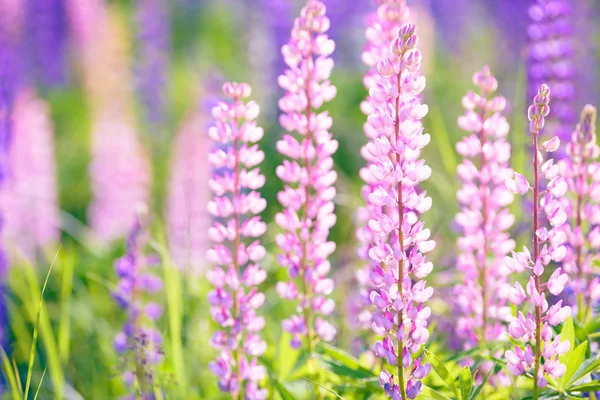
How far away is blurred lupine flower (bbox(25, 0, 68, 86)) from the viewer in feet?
43.8

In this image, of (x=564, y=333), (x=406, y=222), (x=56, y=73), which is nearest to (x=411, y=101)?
(x=406, y=222)

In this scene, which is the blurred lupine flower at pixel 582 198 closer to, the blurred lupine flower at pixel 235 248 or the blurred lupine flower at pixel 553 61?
the blurred lupine flower at pixel 235 248

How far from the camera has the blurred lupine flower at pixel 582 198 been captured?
1.96 metres

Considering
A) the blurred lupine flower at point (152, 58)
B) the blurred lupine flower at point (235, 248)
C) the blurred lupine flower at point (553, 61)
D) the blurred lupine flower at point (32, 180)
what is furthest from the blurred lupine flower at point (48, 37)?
the blurred lupine flower at point (235, 248)

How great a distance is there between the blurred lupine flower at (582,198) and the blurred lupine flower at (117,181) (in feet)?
13.5

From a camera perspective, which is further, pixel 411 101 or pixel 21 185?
pixel 21 185

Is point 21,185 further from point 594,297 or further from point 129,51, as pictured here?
point 129,51

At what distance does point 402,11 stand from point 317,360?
40.2 inches

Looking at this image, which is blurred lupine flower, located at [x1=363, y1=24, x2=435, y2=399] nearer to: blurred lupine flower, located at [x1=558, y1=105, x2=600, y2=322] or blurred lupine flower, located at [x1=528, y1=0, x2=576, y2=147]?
blurred lupine flower, located at [x1=558, y1=105, x2=600, y2=322]

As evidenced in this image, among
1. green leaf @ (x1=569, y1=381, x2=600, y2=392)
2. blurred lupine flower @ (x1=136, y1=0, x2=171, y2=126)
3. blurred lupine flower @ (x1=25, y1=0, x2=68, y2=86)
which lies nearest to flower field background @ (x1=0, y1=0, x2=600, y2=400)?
green leaf @ (x1=569, y1=381, x2=600, y2=392)

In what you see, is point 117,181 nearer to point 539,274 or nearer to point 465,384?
point 465,384

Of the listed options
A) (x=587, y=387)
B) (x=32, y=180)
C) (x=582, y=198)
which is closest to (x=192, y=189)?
(x=32, y=180)

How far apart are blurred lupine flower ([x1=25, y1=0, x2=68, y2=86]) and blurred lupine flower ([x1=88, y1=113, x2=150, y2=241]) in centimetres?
770

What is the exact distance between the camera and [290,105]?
1.96 m
